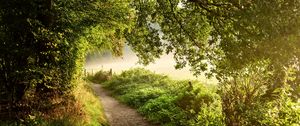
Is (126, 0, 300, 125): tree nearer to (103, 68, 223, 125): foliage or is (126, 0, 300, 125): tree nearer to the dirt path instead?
(103, 68, 223, 125): foliage

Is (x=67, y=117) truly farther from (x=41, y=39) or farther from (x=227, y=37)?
(x=227, y=37)

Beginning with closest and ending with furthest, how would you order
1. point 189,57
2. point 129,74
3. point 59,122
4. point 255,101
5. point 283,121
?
point 283,121
point 255,101
point 59,122
point 189,57
point 129,74

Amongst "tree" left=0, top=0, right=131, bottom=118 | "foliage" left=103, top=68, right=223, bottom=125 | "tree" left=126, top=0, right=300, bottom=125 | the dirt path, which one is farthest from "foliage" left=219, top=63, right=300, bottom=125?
the dirt path

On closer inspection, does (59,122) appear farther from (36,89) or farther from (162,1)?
(162,1)

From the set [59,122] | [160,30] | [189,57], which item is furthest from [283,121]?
[59,122]

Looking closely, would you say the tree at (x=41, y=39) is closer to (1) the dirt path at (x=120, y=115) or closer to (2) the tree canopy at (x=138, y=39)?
(2) the tree canopy at (x=138, y=39)

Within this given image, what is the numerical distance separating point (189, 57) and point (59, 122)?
5.09 meters

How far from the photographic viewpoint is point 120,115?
2039cm

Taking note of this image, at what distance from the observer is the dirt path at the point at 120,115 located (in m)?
18.5

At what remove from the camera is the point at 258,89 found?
504 inches

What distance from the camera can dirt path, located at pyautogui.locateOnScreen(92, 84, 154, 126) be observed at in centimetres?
1853

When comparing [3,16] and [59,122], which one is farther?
[59,122]

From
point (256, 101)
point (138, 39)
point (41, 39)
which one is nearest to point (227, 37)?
point (256, 101)

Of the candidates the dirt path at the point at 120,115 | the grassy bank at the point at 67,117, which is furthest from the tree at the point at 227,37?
the dirt path at the point at 120,115
